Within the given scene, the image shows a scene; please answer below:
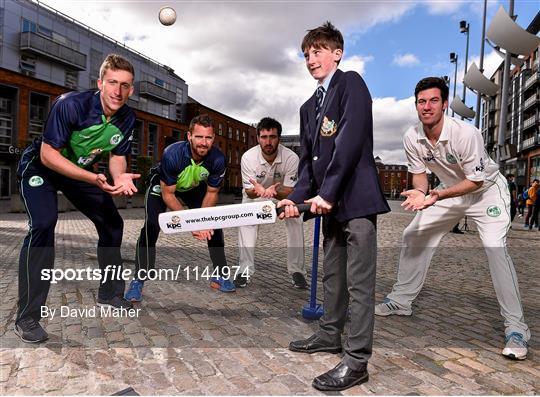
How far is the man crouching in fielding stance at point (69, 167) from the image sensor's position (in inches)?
134

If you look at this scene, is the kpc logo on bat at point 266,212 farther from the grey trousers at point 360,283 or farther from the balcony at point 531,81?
the balcony at point 531,81

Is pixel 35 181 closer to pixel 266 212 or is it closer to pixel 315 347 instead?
pixel 266 212

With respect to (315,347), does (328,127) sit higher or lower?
higher

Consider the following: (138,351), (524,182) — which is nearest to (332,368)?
(138,351)

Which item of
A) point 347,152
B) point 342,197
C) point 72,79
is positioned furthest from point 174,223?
point 72,79

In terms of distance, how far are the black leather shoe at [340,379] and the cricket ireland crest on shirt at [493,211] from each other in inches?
76.4

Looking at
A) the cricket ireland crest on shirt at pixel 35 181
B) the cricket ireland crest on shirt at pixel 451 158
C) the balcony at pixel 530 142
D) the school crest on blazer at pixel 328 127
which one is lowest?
the cricket ireland crest on shirt at pixel 35 181

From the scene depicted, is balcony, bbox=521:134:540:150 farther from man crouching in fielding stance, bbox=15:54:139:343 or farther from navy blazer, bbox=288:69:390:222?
man crouching in fielding stance, bbox=15:54:139:343

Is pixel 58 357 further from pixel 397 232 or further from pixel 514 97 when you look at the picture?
pixel 514 97

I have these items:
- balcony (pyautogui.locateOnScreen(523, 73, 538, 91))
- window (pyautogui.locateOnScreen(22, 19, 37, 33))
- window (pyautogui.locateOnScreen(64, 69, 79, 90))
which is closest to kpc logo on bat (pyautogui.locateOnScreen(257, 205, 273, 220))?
window (pyautogui.locateOnScreen(22, 19, 37, 33))

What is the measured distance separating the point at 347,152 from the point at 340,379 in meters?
1.46

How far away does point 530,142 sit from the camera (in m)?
55.1

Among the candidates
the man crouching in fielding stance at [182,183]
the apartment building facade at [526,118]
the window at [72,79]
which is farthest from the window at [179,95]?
the man crouching in fielding stance at [182,183]

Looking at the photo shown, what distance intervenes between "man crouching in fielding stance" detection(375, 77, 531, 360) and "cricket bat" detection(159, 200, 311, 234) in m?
1.13
